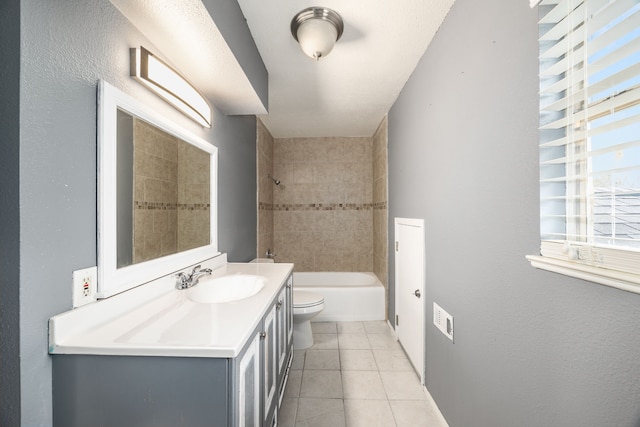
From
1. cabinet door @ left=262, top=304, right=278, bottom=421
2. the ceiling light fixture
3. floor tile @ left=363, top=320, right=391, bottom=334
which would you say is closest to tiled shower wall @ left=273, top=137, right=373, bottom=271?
floor tile @ left=363, top=320, right=391, bottom=334

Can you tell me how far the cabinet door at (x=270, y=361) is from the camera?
120cm

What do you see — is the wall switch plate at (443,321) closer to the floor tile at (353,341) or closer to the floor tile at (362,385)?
the floor tile at (362,385)

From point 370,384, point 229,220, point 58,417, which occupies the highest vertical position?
point 229,220

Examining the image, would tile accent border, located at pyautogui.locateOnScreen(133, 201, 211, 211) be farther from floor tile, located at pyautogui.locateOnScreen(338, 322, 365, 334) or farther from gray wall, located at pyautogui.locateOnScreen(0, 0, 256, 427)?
floor tile, located at pyautogui.locateOnScreen(338, 322, 365, 334)

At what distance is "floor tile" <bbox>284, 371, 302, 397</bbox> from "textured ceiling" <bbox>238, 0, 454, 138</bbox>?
7.71 ft

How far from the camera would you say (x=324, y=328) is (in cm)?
289

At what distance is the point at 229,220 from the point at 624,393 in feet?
7.21

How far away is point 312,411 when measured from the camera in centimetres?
167

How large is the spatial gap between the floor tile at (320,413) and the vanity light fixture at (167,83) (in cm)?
193

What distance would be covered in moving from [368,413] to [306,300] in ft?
3.24

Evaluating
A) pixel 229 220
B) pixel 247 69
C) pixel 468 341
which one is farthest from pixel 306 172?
pixel 468 341

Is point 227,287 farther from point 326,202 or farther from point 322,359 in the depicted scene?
point 326,202

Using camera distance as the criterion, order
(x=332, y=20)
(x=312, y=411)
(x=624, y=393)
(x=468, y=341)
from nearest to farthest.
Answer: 1. (x=624, y=393)
2. (x=468, y=341)
3. (x=332, y=20)
4. (x=312, y=411)

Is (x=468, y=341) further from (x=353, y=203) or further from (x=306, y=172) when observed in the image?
(x=306, y=172)
